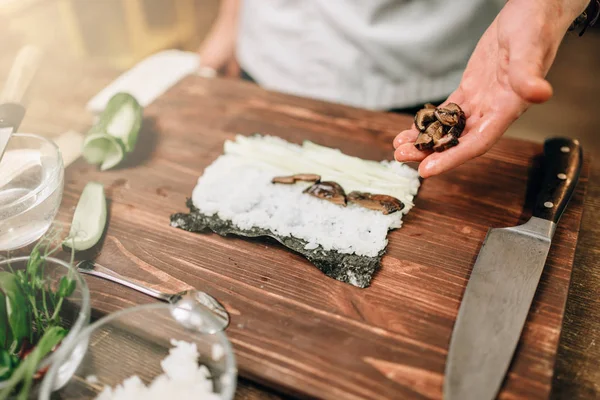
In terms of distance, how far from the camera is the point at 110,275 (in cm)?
137

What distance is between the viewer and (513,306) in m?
1.19

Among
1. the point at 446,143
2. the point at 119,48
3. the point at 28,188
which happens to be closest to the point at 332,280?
the point at 446,143

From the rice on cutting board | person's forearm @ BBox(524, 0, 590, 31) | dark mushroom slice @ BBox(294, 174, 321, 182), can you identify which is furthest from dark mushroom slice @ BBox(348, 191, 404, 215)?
person's forearm @ BBox(524, 0, 590, 31)

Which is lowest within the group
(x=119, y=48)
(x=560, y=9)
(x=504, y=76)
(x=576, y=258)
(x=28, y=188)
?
(x=119, y=48)

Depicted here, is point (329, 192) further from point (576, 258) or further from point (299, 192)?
point (576, 258)

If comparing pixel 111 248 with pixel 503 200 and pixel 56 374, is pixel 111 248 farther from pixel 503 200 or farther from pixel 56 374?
pixel 503 200

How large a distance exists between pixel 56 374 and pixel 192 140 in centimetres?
114

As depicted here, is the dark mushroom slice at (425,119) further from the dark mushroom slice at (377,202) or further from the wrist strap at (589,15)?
the wrist strap at (589,15)

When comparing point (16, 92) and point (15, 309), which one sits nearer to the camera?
point (15, 309)

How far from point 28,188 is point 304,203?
0.89 m

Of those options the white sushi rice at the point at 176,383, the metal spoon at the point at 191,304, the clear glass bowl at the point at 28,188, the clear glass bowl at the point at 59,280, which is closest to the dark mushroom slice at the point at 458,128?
the metal spoon at the point at 191,304

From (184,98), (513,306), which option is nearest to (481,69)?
(513,306)

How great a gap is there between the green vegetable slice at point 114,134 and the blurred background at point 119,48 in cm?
34

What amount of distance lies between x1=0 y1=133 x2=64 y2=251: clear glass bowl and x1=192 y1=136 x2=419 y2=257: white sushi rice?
449 mm
